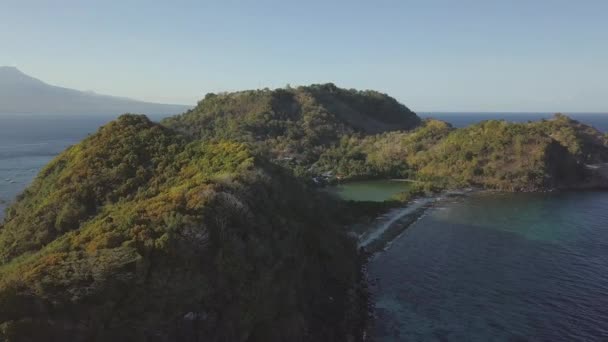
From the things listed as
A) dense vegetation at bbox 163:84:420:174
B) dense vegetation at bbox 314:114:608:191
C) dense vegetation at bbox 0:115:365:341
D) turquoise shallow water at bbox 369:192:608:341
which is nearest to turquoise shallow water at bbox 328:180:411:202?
dense vegetation at bbox 314:114:608:191

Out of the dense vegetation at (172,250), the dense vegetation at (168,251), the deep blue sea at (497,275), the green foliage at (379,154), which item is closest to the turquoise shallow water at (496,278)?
the deep blue sea at (497,275)

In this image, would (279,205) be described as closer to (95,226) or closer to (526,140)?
(95,226)

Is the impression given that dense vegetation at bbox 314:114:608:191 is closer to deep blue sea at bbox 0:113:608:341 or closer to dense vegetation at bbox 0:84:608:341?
deep blue sea at bbox 0:113:608:341

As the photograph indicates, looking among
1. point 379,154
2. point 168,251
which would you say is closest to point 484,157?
point 379,154

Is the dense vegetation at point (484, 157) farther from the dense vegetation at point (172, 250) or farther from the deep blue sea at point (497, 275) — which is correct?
the dense vegetation at point (172, 250)

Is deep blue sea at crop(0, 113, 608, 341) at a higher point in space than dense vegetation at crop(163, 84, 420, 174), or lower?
lower
